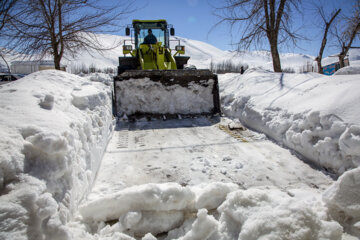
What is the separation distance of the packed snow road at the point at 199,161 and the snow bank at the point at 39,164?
0.60m

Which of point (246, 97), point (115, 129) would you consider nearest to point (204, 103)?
point (246, 97)

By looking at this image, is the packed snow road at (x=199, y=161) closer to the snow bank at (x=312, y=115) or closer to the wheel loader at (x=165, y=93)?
the snow bank at (x=312, y=115)

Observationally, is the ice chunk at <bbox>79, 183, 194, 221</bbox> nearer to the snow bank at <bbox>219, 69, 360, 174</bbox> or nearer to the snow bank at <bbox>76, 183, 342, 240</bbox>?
the snow bank at <bbox>76, 183, 342, 240</bbox>

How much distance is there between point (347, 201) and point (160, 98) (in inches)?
183

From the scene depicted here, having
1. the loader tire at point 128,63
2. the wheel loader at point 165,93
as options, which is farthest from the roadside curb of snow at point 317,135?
the loader tire at point 128,63

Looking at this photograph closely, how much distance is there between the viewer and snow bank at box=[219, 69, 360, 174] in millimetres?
2459

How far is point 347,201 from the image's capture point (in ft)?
5.02

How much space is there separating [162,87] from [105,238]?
459 centimetres

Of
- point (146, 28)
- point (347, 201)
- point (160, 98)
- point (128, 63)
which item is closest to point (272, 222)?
point (347, 201)

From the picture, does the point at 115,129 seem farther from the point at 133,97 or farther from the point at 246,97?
the point at 246,97

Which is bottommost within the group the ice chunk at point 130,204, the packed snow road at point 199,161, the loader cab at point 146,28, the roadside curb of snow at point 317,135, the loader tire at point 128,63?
the packed snow road at point 199,161

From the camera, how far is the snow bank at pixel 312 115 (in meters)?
2.46

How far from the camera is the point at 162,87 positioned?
573cm

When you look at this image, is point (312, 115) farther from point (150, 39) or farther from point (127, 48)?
point (150, 39)
